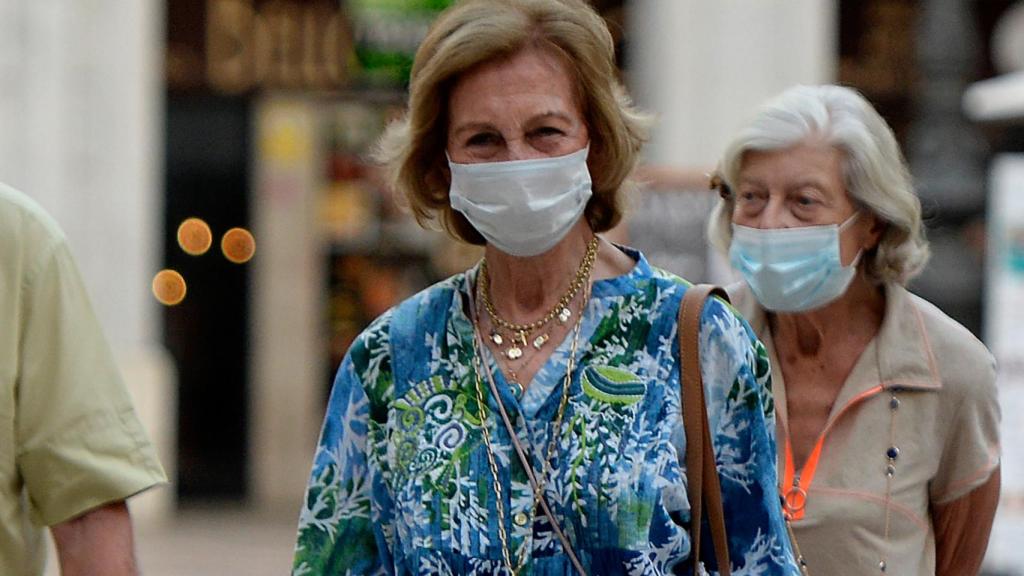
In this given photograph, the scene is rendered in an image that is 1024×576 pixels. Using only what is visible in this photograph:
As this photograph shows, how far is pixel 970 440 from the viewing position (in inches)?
161

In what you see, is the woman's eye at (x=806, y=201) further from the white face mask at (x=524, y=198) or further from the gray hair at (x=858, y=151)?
the white face mask at (x=524, y=198)

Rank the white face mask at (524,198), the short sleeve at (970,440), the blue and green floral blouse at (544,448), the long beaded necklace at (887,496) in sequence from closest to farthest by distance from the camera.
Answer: the blue and green floral blouse at (544,448), the white face mask at (524,198), the long beaded necklace at (887,496), the short sleeve at (970,440)

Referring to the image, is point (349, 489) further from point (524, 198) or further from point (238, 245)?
point (238, 245)

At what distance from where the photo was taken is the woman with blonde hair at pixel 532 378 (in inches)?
118

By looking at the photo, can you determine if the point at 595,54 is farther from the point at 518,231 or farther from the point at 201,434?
the point at 201,434

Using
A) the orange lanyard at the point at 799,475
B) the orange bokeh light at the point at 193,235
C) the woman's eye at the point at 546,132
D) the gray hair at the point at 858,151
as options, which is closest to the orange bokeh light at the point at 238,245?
→ the orange bokeh light at the point at 193,235

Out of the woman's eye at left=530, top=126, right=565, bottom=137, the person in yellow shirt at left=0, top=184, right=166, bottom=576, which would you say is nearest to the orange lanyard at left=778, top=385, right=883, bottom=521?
the woman's eye at left=530, top=126, right=565, bottom=137

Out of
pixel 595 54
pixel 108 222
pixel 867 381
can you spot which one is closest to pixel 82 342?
pixel 595 54

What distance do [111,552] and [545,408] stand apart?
70 centimetres

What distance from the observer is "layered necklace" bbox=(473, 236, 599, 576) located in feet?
9.81

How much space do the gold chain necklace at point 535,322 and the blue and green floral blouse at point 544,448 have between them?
4cm

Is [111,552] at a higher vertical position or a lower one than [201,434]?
higher

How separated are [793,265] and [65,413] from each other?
1.67 m

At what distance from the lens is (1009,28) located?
49.1ft
